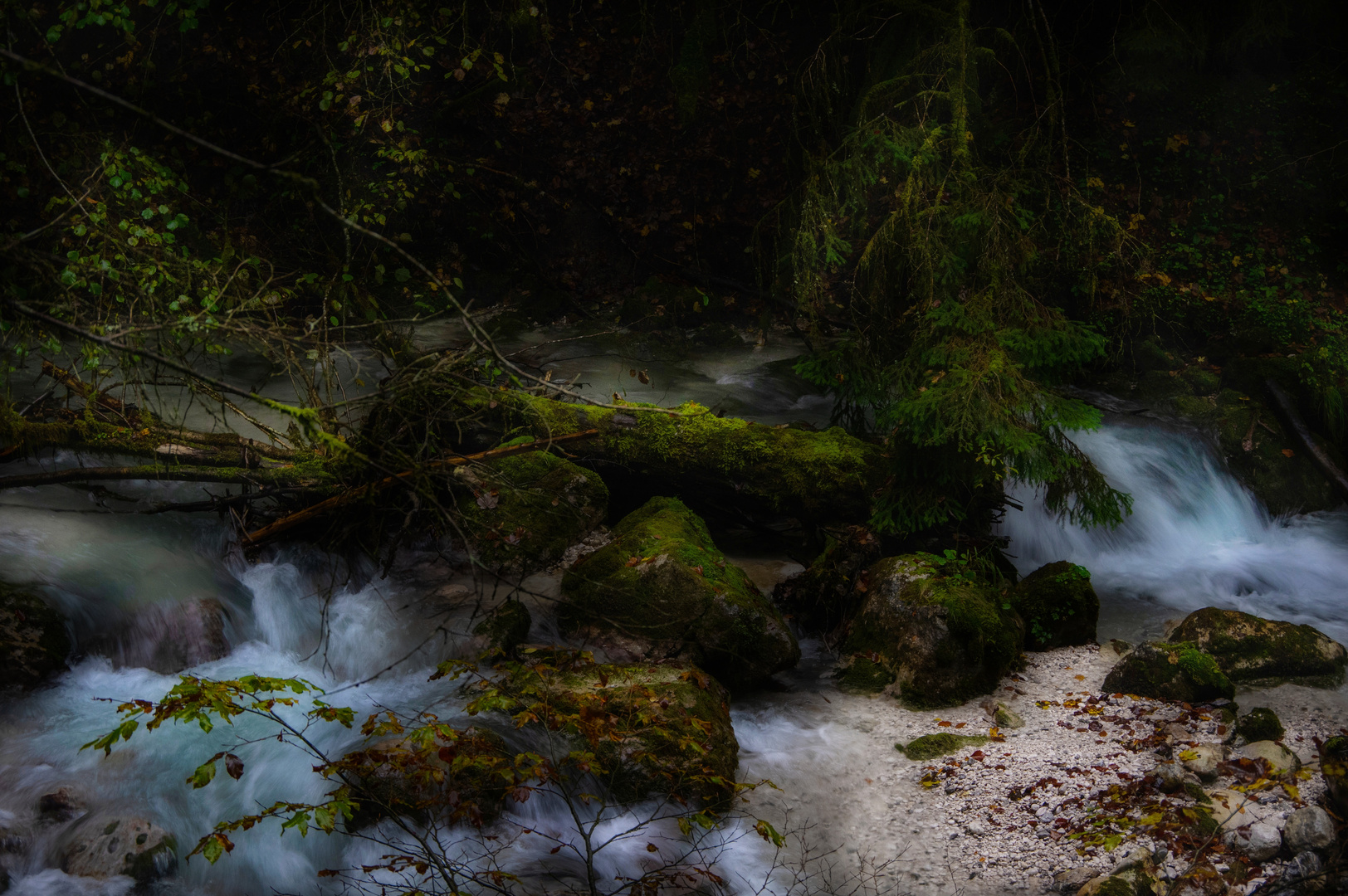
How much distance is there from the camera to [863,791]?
187 inches

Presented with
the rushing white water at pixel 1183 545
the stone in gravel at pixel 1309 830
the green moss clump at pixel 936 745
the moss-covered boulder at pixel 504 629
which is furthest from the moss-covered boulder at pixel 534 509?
the stone in gravel at pixel 1309 830

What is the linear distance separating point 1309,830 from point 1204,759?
2.70 ft

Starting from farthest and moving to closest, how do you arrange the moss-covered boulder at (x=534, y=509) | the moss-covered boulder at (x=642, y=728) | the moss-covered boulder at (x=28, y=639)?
the moss-covered boulder at (x=534, y=509), the moss-covered boulder at (x=28, y=639), the moss-covered boulder at (x=642, y=728)

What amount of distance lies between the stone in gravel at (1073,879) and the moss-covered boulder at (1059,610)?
103 inches

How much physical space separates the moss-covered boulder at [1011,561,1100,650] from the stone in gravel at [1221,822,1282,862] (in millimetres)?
2539

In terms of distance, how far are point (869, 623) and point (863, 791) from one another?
1578 mm

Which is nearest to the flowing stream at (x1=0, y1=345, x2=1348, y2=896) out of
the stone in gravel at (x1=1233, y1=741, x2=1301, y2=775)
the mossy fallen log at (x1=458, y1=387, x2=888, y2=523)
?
the mossy fallen log at (x1=458, y1=387, x2=888, y2=523)

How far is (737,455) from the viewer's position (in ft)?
23.2

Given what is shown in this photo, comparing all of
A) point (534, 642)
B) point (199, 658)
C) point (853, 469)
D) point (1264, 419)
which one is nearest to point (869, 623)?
point (853, 469)

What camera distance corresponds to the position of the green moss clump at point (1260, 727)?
15.0 ft

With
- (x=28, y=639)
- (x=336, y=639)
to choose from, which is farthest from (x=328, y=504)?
(x=28, y=639)

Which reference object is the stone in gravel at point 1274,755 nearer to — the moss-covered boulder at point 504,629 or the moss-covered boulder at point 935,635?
the moss-covered boulder at point 935,635

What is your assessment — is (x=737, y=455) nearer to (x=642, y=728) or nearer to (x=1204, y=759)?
(x=642, y=728)

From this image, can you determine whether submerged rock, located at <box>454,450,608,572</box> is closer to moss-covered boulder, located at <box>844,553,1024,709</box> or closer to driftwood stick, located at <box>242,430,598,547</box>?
driftwood stick, located at <box>242,430,598,547</box>
